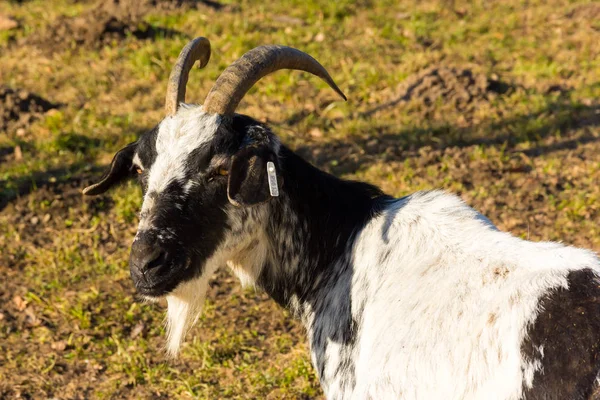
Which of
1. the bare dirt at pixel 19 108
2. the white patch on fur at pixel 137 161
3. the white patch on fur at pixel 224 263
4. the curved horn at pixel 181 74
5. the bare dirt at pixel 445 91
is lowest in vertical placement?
the bare dirt at pixel 19 108

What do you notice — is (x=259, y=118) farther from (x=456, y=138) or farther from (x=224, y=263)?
(x=224, y=263)

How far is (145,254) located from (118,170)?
76 cm

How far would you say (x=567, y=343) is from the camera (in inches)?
124

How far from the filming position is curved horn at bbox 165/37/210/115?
14.1 ft

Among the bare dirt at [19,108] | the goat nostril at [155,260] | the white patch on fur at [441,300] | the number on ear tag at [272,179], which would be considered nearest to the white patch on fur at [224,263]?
the goat nostril at [155,260]

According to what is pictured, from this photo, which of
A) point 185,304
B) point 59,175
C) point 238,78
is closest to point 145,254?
point 185,304

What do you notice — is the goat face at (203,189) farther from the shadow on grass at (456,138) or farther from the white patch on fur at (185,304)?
the shadow on grass at (456,138)

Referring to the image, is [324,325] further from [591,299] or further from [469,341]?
[591,299]

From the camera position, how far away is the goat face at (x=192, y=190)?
12.5 feet

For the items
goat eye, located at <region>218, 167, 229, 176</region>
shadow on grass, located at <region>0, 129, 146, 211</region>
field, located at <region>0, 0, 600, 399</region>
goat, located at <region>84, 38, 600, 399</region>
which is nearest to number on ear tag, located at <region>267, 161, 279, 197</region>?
goat, located at <region>84, 38, 600, 399</region>

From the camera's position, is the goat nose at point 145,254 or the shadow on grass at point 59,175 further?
the shadow on grass at point 59,175

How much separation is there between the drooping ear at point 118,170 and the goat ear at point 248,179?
766mm

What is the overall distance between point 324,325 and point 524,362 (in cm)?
121

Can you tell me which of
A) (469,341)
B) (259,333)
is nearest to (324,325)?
(469,341)
